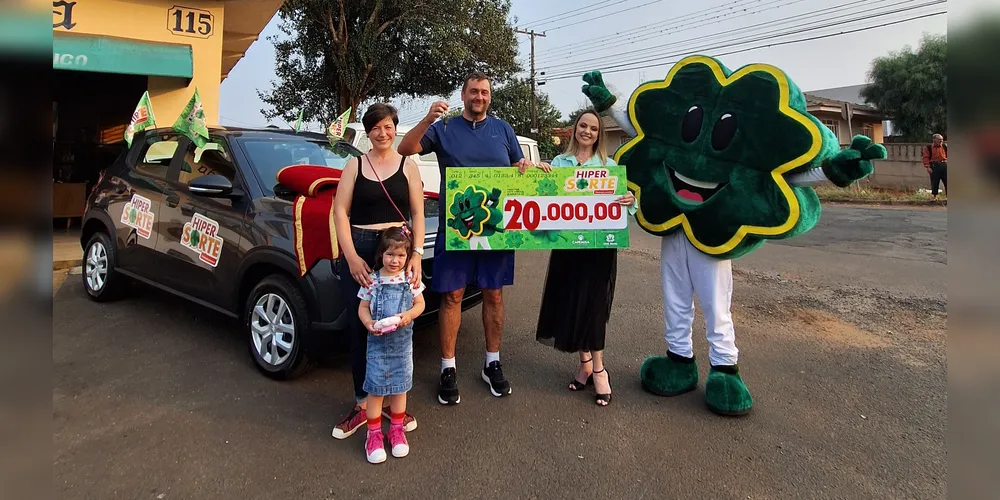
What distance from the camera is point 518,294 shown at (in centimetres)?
620

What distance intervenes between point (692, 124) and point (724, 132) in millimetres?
217

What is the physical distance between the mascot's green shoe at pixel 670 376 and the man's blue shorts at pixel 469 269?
1.13 metres

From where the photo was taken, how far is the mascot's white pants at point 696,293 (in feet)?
10.8

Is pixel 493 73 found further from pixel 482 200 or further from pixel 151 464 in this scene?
pixel 151 464

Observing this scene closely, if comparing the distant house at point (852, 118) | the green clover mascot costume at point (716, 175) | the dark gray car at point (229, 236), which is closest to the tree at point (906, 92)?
the distant house at point (852, 118)

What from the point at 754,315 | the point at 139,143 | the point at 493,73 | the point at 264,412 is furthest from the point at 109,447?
the point at 493,73

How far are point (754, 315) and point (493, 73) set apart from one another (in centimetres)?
1410

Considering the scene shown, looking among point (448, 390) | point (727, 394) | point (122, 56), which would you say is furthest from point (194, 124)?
point (122, 56)

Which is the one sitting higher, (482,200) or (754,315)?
(482,200)
